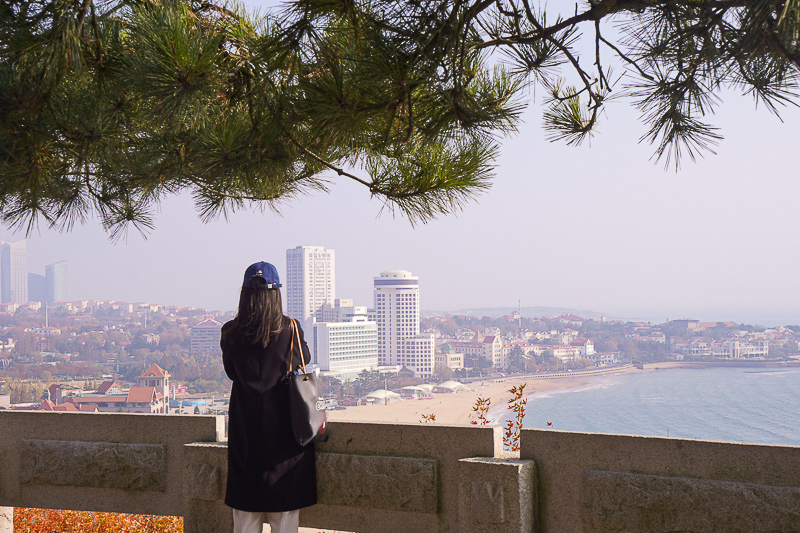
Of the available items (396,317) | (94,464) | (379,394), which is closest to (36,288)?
(396,317)

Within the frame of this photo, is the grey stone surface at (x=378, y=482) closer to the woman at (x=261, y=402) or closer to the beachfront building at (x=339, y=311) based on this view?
the woman at (x=261, y=402)

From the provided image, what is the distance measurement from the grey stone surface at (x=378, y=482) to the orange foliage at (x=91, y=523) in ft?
7.13

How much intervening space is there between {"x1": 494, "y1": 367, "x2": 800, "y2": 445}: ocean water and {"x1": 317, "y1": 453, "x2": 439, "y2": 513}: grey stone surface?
2632 centimetres

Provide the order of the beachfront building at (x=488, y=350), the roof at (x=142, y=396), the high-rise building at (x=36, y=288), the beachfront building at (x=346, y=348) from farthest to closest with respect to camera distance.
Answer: the beachfront building at (x=488, y=350)
the high-rise building at (x=36, y=288)
the beachfront building at (x=346, y=348)
the roof at (x=142, y=396)

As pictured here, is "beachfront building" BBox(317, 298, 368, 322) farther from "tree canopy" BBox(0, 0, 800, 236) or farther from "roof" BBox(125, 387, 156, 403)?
"tree canopy" BBox(0, 0, 800, 236)

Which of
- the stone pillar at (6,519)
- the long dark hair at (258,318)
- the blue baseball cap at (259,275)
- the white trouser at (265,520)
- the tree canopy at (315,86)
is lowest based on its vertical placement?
the stone pillar at (6,519)

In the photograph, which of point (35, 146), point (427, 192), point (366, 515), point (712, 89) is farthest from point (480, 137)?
point (35, 146)

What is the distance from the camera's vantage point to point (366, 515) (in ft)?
9.70

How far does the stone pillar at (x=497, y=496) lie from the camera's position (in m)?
2.65

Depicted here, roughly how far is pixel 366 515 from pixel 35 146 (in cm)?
216

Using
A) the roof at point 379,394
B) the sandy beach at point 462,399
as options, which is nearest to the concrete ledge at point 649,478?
the roof at point 379,394

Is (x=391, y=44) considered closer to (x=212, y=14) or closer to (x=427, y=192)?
(x=427, y=192)

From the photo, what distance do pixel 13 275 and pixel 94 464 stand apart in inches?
1404

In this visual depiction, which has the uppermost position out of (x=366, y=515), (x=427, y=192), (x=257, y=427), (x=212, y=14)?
(x=212, y=14)
